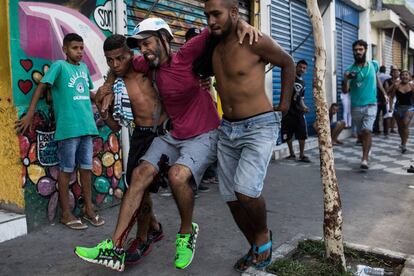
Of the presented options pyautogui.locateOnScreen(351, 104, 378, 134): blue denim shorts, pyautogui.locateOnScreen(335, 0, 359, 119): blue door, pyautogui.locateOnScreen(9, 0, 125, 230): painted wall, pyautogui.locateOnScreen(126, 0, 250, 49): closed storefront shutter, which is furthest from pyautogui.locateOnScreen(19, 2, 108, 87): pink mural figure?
pyautogui.locateOnScreen(335, 0, 359, 119): blue door

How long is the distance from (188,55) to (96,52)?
77.0 inches

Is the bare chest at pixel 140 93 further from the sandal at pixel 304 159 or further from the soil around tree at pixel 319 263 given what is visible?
the sandal at pixel 304 159

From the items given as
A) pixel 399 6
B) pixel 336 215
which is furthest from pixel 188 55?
pixel 399 6

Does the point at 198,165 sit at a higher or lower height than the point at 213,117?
lower

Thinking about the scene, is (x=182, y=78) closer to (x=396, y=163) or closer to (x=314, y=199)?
(x=314, y=199)

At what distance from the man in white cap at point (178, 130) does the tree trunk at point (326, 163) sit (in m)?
0.53

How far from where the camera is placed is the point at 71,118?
13.0ft

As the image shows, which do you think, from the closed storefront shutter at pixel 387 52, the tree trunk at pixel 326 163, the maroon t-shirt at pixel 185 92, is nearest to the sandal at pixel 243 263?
the tree trunk at pixel 326 163

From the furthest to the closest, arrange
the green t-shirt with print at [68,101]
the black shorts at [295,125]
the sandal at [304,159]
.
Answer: the sandal at [304,159]
the black shorts at [295,125]
the green t-shirt with print at [68,101]

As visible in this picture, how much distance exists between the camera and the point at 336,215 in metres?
2.89

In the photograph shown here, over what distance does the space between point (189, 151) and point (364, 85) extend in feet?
15.8

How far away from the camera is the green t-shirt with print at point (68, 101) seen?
390cm

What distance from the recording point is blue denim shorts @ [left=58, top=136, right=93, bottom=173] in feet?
13.1

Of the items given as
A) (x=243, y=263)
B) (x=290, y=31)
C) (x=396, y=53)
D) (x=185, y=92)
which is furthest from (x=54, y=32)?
(x=396, y=53)
